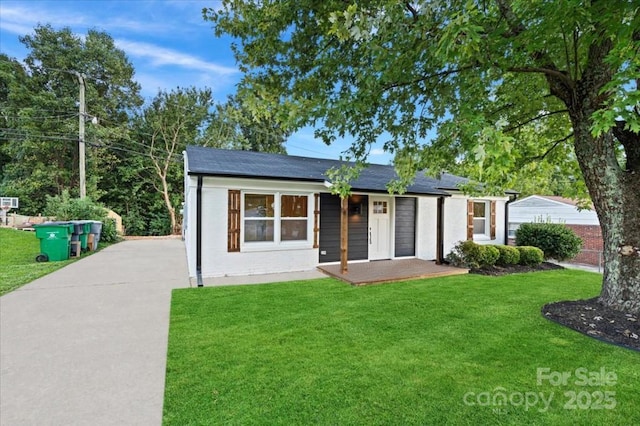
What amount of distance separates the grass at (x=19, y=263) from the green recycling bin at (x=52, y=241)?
0.28 m

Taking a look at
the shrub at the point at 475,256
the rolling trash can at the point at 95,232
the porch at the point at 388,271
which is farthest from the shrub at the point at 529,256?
the rolling trash can at the point at 95,232

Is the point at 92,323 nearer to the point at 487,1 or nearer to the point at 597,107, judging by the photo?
the point at 487,1

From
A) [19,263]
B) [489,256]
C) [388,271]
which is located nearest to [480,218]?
[489,256]

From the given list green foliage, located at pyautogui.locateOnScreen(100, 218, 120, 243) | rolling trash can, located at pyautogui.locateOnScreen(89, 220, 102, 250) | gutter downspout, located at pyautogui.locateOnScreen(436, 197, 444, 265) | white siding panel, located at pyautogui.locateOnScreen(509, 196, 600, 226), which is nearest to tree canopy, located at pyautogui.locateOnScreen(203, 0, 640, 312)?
gutter downspout, located at pyautogui.locateOnScreen(436, 197, 444, 265)

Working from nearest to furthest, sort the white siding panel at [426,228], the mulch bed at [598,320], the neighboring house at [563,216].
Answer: the mulch bed at [598,320] < the white siding panel at [426,228] < the neighboring house at [563,216]

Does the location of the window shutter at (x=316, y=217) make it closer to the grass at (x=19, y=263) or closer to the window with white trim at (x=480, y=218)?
the window with white trim at (x=480, y=218)

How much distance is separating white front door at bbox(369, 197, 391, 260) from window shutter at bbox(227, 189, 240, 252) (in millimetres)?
4098

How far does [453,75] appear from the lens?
17.0 ft

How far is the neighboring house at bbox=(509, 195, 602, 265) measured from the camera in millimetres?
13422

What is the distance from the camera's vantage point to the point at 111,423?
2.45m

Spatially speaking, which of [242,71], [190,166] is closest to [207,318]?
[242,71]

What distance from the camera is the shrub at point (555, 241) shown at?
10.4 m

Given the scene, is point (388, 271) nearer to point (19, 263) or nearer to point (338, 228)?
point (338, 228)

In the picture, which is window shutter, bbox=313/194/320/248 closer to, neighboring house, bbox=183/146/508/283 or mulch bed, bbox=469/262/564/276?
neighboring house, bbox=183/146/508/283
